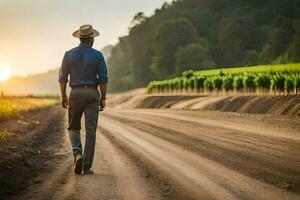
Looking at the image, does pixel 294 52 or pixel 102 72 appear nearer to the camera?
pixel 102 72

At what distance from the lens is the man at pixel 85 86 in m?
9.02

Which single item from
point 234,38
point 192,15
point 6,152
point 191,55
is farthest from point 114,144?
point 192,15

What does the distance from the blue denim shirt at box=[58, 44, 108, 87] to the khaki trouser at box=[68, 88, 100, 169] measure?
0.17 metres

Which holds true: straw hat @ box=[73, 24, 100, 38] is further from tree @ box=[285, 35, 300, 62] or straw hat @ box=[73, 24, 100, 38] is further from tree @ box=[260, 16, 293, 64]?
tree @ box=[260, 16, 293, 64]

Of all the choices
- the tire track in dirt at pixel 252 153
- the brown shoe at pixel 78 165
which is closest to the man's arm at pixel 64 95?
the brown shoe at pixel 78 165

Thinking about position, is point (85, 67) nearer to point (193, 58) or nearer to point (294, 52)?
point (294, 52)

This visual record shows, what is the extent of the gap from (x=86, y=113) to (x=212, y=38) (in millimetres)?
127661

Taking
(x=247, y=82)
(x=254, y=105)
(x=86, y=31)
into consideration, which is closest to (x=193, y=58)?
(x=247, y=82)

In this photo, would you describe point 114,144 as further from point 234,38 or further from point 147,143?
point 234,38

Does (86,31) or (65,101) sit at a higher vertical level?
(86,31)

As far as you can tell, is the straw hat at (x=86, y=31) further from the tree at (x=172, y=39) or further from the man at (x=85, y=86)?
the tree at (x=172, y=39)

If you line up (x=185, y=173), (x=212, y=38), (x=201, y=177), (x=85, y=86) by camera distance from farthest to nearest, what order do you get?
(x=212, y=38)
(x=85, y=86)
(x=185, y=173)
(x=201, y=177)

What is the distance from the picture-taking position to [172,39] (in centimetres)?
12531

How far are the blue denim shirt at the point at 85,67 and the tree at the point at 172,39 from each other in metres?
115
